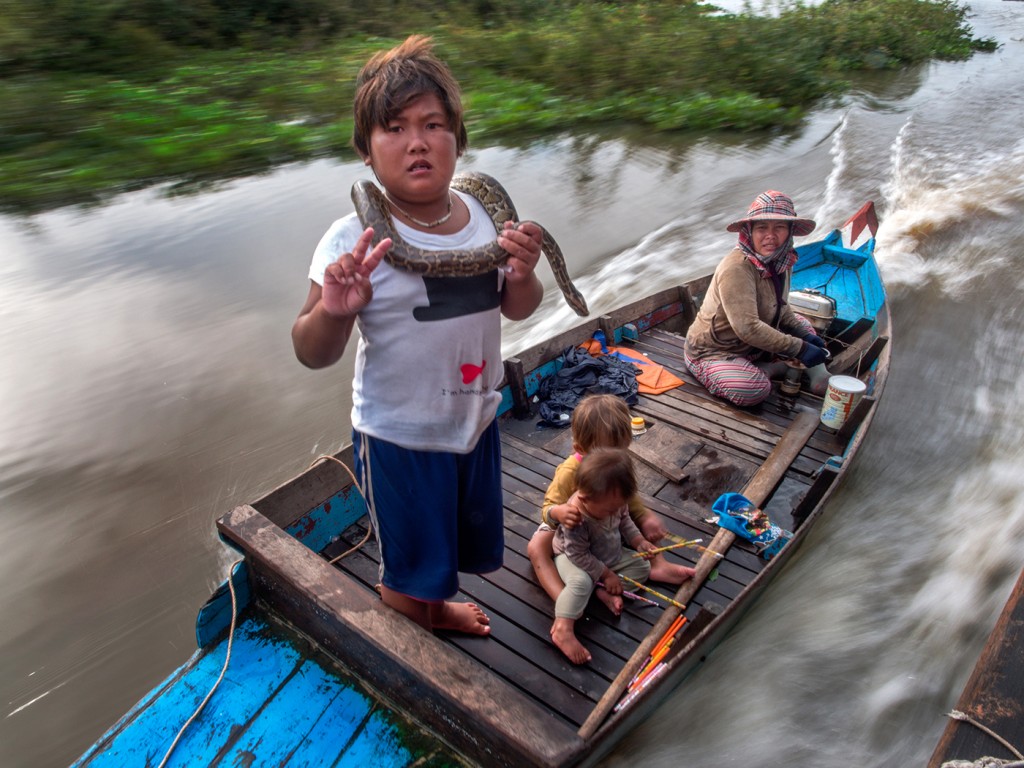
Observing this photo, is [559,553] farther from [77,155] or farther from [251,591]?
[77,155]

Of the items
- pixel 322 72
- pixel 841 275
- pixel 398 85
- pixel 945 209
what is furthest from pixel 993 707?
pixel 322 72

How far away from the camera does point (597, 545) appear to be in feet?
10.9

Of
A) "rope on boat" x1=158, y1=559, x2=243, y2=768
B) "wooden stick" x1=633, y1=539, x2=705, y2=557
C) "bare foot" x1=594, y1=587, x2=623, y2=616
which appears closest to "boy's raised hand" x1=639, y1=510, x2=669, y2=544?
"wooden stick" x1=633, y1=539, x2=705, y2=557

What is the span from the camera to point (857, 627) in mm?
4449

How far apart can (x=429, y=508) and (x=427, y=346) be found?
59 cm

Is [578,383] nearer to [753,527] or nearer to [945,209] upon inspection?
[753,527]

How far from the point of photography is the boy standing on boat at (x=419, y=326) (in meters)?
1.94

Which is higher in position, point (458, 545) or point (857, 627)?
point (458, 545)

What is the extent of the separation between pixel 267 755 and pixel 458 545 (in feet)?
3.57

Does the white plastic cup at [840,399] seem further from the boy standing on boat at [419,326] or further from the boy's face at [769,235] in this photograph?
the boy standing on boat at [419,326]

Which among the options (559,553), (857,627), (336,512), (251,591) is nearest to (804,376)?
(857,627)

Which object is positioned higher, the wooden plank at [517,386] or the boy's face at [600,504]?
the boy's face at [600,504]

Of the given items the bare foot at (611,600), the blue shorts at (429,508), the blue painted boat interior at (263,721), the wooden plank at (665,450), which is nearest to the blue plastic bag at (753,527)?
the wooden plank at (665,450)

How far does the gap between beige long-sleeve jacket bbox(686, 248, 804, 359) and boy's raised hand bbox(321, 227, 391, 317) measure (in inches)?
137
